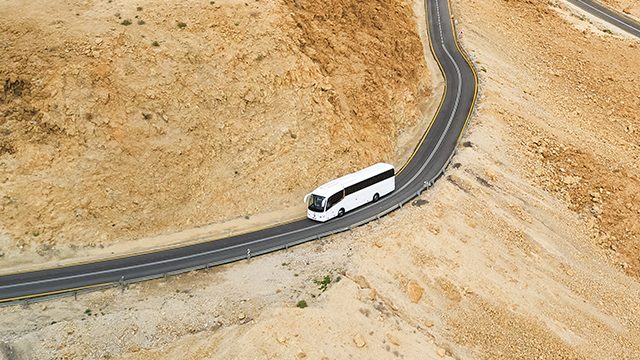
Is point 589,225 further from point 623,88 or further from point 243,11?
point 243,11

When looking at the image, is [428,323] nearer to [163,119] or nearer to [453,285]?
[453,285]

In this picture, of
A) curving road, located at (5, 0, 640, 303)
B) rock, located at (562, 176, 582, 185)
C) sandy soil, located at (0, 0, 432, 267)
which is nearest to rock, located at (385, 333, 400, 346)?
curving road, located at (5, 0, 640, 303)

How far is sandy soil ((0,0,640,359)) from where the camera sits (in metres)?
27.4

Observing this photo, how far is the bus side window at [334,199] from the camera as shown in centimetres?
3628

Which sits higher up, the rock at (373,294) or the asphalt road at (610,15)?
the asphalt road at (610,15)

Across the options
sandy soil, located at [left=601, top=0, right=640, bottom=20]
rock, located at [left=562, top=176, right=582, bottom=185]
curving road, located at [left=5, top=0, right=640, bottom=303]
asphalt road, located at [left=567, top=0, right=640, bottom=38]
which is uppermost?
sandy soil, located at [left=601, top=0, right=640, bottom=20]

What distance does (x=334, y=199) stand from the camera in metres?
36.6

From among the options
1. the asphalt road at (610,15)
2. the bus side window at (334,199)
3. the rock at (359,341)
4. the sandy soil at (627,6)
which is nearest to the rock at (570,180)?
the bus side window at (334,199)

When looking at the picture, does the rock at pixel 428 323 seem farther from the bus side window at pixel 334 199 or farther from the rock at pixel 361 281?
the bus side window at pixel 334 199

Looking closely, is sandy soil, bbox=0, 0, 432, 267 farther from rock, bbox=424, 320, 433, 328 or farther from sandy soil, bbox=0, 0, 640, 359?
rock, bbox=424, 320, 433, 328

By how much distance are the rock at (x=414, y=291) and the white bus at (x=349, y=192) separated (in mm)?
8351

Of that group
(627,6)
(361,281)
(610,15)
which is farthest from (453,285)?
(627,6)

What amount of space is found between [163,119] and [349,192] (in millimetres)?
15175

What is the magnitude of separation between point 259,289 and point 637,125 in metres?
41.0
